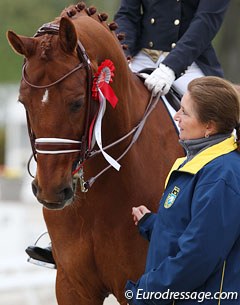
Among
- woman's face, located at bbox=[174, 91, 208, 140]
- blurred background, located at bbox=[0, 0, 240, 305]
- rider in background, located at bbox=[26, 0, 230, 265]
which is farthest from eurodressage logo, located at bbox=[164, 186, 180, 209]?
blurred background, located at bbox=[0, 0, 240, 305]

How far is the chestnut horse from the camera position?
3842 millimetres

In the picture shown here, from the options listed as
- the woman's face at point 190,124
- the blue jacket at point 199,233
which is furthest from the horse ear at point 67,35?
the blue jacket at point 199,233

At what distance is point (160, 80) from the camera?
15.2 feet

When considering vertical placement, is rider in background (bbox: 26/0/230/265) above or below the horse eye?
below

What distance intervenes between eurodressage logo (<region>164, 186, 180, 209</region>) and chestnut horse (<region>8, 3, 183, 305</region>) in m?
0.52

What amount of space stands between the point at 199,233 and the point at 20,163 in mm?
13944

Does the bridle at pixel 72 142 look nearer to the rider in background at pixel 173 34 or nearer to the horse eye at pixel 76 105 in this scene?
the horse eye at pixel 76 105

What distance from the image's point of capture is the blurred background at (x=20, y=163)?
7992mm

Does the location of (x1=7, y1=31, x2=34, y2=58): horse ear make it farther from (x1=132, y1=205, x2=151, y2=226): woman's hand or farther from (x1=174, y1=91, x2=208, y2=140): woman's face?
(x1=132, y1=205, x2=151, y2=226): woman's hand

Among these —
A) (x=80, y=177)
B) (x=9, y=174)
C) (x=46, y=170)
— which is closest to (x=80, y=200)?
(x=80, y=177)

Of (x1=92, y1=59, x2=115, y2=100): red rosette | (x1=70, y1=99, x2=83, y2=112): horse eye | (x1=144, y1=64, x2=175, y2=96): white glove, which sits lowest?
(x1=144, y1=64, x2=175, y2=96): white glove

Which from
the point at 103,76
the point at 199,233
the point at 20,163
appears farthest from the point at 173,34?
the point at 20,163

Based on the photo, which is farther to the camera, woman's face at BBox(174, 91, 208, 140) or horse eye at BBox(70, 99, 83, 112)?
horse eye at BBox(70, 99, 83, 112)

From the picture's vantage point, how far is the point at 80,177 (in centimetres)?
409
